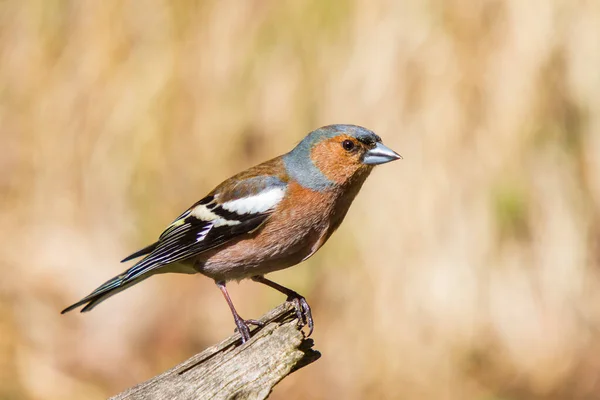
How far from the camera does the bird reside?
3.91 meters

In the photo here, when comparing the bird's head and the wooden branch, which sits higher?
the bird's head

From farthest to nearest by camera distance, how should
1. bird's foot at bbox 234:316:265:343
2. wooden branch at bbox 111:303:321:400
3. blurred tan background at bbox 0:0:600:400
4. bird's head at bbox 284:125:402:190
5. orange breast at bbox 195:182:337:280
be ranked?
blurred tan background at bbox 0:0:600:400, bird's head at bbox 284:125:402:190, orange breast at bbox 195:182:337:280, bird's foot at bbox 234:316:265:343, wooden branch at bbox 111:303:321:400

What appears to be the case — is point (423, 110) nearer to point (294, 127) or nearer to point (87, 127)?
point (294, 127)

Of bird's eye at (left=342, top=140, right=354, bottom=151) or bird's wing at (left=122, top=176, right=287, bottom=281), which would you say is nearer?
bird's wing at (left=122, top=176, right=287, bottom=281)

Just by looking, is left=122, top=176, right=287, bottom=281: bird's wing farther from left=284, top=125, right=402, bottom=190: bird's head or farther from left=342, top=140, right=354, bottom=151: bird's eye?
left=342, top=140, right=354, bottom=151: bird's eye

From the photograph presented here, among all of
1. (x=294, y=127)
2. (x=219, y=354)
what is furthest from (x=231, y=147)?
(x=219, y=354)

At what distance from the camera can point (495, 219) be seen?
6.54 m

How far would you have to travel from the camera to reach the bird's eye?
13.6 ft

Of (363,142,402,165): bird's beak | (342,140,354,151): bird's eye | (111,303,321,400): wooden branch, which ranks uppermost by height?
(342,140,354,151): bird's eye

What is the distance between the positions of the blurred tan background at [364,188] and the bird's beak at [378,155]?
2320 mm

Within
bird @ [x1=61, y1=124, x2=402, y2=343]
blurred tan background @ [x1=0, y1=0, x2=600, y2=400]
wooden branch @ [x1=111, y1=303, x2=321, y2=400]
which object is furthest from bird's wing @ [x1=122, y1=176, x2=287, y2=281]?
blurred tan background @ [x1=0, y1=0, x2=600, y2=400]

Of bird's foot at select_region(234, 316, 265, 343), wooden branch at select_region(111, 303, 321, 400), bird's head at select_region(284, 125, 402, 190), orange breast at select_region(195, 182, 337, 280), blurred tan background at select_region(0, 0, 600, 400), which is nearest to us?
Answer: wooden branch at select_region(111, 303, 321, 400)

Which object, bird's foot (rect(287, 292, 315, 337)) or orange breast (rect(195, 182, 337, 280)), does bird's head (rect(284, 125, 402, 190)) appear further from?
bird's foot (rect(287, 292, 315, 337))

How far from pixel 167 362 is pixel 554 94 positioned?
12.2ft
